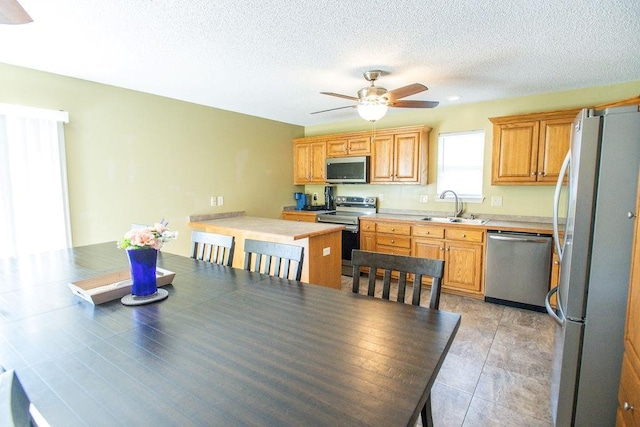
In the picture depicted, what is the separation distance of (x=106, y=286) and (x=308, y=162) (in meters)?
3.81

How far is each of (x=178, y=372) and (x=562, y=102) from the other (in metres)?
4.26

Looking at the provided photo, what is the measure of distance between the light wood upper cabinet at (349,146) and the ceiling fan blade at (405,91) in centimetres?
180

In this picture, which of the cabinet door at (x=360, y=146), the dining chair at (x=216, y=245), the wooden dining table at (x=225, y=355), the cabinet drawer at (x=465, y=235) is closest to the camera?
the wooden dining table at (x=225, y=355)

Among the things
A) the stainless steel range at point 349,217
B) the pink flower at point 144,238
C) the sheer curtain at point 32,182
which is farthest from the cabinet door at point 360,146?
the pink flower at point 144,238

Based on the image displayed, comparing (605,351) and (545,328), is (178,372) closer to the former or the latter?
(605,351)

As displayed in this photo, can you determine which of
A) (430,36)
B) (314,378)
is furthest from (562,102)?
(314,378)

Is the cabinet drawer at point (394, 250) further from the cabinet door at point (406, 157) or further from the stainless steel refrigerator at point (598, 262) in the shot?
the stainless steel refrigerator at point (598, 262)

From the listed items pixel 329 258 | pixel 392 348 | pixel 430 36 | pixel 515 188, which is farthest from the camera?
pixel 515 188

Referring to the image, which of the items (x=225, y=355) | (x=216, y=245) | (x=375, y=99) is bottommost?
(x=225, y=355)

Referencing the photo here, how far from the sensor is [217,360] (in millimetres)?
1012

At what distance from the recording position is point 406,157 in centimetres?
417

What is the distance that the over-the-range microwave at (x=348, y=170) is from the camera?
14.8 feet

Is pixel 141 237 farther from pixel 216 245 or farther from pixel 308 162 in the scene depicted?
pixel 308 162

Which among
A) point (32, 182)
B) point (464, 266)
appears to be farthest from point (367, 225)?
point (32, 182)
